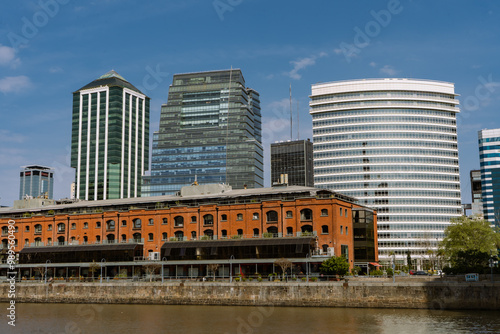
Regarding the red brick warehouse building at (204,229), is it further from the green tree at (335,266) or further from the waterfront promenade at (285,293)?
the waterfront promenade at (285,293)

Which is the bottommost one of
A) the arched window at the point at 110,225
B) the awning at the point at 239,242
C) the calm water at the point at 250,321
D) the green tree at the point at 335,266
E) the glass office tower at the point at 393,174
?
the calm water at the point at 250,321

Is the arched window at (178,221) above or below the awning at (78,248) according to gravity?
above

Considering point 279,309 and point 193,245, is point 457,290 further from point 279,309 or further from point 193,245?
point 193,245

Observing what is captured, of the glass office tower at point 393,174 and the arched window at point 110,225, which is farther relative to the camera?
the glass office tower at point 393,174

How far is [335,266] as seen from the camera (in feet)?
245

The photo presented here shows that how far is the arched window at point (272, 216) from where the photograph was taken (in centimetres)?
9062

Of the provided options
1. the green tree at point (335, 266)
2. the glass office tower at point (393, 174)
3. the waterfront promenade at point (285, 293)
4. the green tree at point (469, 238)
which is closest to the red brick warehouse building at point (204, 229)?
the green tree at point (335, 266)

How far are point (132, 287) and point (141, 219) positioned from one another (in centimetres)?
2264

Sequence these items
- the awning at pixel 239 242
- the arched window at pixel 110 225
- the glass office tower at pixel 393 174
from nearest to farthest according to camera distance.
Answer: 1. the awning at pixel 239 242
2. the arched window at pixel 110 225
3. the glass office tower at pixel 393 174

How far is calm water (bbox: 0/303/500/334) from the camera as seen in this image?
170 feet

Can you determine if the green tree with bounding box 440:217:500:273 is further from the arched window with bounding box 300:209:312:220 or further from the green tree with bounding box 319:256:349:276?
the arched window with bounding box 300:209:312:220

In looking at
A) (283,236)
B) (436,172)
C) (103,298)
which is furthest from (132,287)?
(436,172)

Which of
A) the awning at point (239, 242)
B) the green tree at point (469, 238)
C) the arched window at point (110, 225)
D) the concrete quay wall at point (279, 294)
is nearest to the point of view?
the concrete quay wall at point (279, 294)

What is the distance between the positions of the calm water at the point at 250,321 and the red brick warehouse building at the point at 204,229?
1803cm
